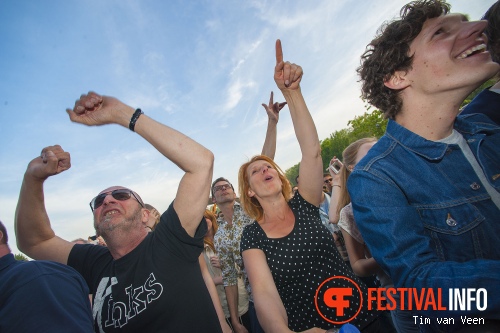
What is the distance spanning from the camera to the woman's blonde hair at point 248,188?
326cm

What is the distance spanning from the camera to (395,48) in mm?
1868

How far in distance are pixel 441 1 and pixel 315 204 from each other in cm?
202

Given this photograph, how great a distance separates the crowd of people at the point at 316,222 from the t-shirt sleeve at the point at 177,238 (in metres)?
0.01

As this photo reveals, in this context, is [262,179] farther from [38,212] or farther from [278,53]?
[38,212]

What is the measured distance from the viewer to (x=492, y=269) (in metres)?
1.02

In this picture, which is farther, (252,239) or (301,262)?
(252,239)

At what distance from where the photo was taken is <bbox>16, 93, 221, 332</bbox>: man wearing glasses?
2078 mm

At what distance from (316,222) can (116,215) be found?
2093 mm

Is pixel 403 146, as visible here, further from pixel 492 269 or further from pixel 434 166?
pixel 492 269

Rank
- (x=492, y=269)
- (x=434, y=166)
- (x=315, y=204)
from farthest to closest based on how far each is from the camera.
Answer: (x=315, y=204) → (x=434, y=166) → (x=492, y=269)

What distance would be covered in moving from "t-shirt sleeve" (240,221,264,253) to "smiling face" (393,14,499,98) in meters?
1.78

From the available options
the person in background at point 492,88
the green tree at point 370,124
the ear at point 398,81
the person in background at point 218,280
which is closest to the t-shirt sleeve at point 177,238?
the person in background at point 218,280

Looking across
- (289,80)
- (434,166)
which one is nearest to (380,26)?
(289,80)

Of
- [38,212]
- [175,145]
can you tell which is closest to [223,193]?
[38,212]
